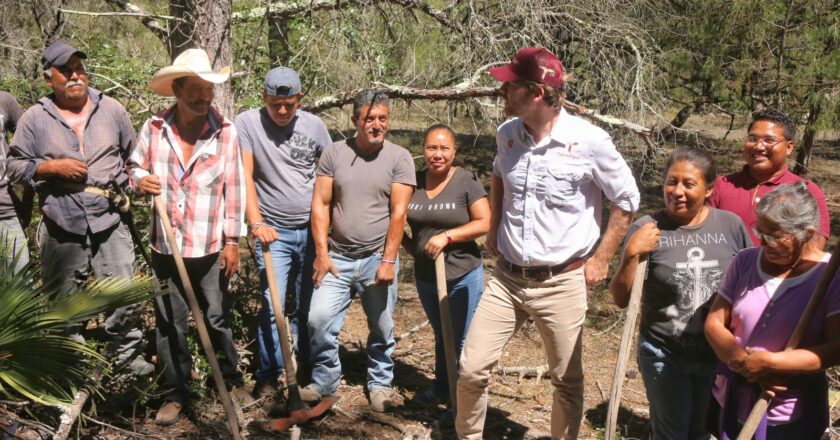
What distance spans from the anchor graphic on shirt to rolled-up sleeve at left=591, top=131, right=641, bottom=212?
0.41 metres

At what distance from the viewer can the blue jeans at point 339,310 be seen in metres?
4.51

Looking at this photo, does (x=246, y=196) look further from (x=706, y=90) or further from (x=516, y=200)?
(x=706, y=90)

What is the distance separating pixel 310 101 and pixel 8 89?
2429 millimetres

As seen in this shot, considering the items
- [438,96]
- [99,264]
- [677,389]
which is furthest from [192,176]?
[438,96]

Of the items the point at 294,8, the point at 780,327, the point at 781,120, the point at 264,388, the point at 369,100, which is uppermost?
the point at 294,8

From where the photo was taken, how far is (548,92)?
3.56m

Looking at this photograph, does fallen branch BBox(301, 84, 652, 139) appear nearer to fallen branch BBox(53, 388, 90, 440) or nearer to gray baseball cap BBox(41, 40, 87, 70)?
gray baseball cap BBox(41, 40, 87, 70)

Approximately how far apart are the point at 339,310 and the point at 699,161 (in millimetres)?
2213

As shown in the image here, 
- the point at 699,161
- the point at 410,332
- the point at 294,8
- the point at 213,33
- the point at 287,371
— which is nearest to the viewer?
the point at 699,161

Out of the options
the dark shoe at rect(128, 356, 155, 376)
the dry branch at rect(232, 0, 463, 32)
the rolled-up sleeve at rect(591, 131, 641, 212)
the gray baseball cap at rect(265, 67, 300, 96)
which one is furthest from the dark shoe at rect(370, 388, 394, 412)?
the dry branch at rect(232, 0, 463, 32)

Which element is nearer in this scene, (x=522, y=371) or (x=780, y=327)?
(x=780, y=327)

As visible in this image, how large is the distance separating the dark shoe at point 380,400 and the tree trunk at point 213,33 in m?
2.32

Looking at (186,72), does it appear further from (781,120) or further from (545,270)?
(781,120)

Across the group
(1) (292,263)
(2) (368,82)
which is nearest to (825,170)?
(2) (368,82)
